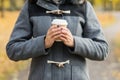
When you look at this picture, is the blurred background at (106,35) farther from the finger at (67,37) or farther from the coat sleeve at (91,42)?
the finger at (67,37)

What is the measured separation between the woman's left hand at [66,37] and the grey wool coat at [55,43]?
4 cm

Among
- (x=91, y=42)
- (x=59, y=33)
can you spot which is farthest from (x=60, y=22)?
(x=91, y=42)

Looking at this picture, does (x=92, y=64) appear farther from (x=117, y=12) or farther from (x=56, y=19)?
(x=56, y=19)

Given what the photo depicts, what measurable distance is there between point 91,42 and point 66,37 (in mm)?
163

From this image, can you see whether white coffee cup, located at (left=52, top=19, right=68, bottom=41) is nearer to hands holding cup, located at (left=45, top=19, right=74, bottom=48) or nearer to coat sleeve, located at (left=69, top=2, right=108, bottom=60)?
hands holding cup, located at (left=45, top=19, right=74, bottom=48)

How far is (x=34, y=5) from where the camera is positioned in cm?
222

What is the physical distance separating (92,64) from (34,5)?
300cm

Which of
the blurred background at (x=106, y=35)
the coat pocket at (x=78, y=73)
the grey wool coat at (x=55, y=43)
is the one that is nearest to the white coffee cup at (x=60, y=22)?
the grey wool coat at (x=55, y=43)

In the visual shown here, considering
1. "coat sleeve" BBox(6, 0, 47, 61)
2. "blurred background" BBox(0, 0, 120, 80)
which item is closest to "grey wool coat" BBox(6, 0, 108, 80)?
"coat sleeve" BBox(6, 0, 47, 61)

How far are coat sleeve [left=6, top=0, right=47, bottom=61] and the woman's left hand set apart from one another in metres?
0.11

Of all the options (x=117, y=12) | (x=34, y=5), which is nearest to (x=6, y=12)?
(x=117, y=12)

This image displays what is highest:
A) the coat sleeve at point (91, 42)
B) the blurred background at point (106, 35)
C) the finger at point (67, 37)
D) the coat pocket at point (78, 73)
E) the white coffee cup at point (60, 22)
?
the white coffee cup at point (60, 22)

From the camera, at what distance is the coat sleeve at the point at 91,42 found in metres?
2.12

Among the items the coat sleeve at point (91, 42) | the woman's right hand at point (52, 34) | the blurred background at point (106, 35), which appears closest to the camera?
the woman's right hand at point (52, 34)
